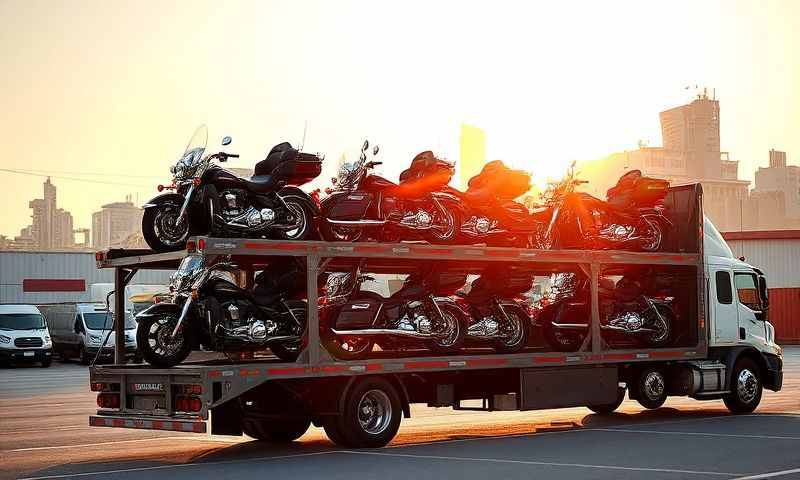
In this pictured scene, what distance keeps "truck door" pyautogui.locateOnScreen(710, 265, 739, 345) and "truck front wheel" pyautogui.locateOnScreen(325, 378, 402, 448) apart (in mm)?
7044

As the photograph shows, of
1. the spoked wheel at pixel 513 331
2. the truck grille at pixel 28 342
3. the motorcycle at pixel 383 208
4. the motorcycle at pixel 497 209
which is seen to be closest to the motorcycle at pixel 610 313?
the spoked wheel at pixel 513 331

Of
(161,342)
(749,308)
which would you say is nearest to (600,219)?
(749,308)

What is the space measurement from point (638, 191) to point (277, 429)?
730 centimetres

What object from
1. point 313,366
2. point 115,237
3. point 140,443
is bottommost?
point 140,443

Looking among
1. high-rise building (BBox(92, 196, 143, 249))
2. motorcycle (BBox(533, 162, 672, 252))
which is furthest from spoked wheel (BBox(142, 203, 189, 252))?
high-rise building (BBox(92, 196, 143, 249))

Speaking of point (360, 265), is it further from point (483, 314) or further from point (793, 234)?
point (793, 234)

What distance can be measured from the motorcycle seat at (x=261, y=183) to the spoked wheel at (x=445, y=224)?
2547mm

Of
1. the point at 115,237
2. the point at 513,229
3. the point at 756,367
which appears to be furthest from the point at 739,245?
the point at 115,237

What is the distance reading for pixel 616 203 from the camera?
19188mm

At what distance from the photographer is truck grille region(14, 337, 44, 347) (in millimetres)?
41500

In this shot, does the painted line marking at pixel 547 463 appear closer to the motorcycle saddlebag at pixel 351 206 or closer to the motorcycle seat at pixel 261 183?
the motorcycle saddlebag at pixel 351 206

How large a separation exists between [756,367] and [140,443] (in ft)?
33.1

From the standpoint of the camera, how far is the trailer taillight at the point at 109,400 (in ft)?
46.8

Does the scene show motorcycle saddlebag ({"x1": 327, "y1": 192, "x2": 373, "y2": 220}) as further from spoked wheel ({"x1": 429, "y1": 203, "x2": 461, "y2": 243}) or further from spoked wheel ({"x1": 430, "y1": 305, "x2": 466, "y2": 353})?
spoked wheel ({"x1": 430, "y1": 305, "x2": 466, "y2": 353})
